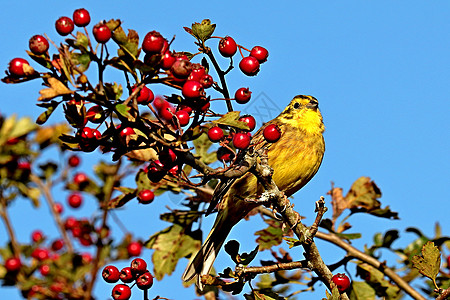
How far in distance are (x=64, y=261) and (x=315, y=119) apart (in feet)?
9.28

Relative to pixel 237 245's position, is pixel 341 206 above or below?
above

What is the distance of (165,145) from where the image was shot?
2701 millimetres

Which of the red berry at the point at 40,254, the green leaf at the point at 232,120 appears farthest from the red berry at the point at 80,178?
the green leaf at the point at 232,120

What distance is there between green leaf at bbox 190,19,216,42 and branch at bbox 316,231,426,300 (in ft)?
6.98

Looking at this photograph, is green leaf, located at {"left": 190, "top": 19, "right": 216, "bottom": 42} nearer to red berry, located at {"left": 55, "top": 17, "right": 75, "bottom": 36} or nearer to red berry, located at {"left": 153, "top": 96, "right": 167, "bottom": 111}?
red berry, located at {"left": 153, "top": 96, "right": 167, "bottom": 111}

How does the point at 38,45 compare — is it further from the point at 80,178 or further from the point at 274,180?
the point at 80,178

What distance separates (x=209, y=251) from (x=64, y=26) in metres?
2.76

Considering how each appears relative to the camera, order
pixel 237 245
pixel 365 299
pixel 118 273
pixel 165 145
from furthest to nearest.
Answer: pixel 365 299 < pixel 237 245 < pixel 118 273 < pixel 165 145

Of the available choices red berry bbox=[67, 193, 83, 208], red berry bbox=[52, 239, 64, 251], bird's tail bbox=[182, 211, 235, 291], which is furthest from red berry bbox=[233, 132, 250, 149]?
red berry bbox=[67, 193, 83, 208]

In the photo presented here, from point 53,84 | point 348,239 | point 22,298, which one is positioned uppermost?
point 348,239

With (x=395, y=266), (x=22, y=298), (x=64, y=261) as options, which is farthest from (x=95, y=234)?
(x=395, y=266)

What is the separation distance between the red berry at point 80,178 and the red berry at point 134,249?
32.5 inches

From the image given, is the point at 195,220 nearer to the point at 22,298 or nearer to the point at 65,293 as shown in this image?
the point at 65,293

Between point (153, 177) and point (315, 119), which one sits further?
point (315, 119)
